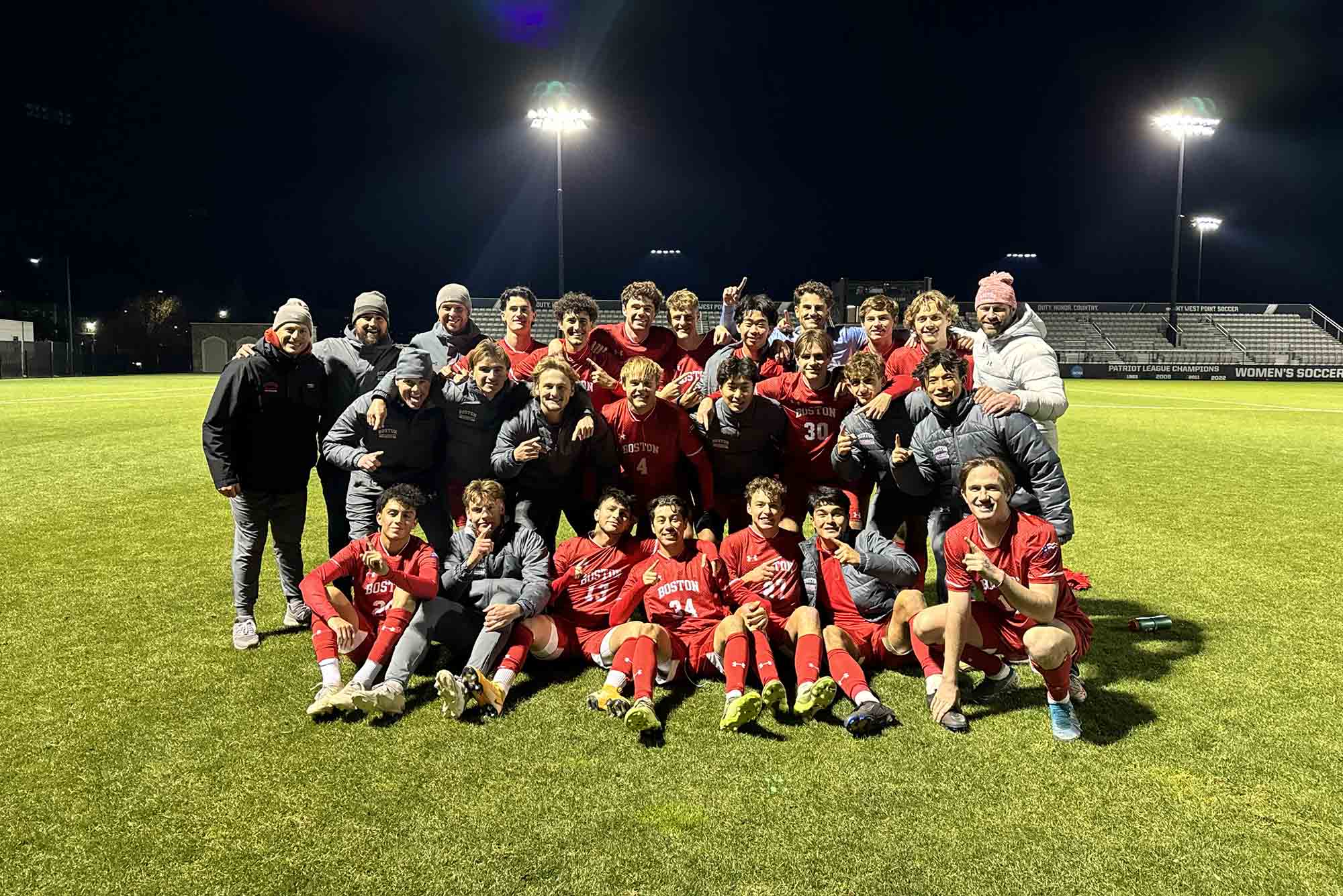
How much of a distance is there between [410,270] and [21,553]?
66.0 metres

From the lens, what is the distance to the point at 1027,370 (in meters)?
4.64

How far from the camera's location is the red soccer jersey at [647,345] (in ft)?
20.2

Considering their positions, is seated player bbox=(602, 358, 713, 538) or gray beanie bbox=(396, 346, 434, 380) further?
seated player bbox=(602, 358, 713, 538)

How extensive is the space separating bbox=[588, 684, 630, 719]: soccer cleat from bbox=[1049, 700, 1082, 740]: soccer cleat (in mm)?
2031

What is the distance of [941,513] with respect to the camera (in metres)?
4.69

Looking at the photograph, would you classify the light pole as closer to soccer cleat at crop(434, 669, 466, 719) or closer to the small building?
the small building

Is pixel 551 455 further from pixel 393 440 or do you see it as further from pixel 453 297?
pixel 453 297

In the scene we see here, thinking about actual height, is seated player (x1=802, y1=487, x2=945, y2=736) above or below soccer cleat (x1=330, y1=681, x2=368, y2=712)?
above

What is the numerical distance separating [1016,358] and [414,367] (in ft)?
12.4

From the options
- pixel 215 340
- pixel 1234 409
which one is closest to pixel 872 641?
pixel 1234 409

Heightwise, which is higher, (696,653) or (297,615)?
(696,653)

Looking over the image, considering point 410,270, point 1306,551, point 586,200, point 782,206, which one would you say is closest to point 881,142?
point 782,206

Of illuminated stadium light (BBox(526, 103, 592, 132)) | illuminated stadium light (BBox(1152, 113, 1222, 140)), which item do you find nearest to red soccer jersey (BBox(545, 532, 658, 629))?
illuminated stadium light (BBox(526, 103, 592, 132))

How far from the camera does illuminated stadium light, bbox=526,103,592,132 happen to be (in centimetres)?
3194
